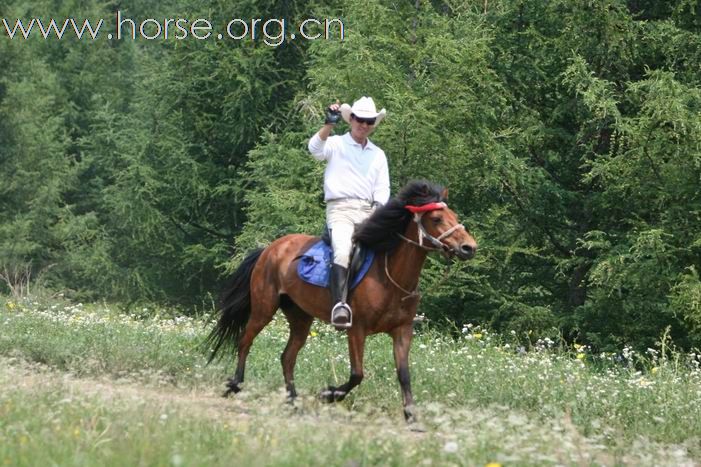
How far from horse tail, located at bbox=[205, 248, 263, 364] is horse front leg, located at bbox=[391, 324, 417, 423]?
7.81ft

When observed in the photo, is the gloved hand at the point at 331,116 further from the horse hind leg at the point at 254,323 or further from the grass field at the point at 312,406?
the grass field at the point at 312,406

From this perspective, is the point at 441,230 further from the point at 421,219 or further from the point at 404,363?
the point at 404,363

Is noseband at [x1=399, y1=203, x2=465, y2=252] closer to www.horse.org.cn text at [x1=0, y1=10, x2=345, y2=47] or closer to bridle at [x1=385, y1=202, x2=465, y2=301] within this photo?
bridle at [x1=385, y1=202, x2=465, y2=301]

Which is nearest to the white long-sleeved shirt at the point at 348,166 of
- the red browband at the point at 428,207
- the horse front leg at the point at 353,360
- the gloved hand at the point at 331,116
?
the gloved hand at the point at 331,116

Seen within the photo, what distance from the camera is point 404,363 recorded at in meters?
10.2

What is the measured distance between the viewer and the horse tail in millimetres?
12352

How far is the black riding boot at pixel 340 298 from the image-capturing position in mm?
10344

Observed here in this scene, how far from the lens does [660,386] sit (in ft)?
35.7

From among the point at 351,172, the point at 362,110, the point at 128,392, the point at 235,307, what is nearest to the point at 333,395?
the point at 128,392

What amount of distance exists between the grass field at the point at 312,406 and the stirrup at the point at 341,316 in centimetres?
69

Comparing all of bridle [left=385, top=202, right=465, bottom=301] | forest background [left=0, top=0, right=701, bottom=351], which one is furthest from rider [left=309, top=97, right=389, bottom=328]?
forest background [left=0, top=0, right=701, bottom=351]

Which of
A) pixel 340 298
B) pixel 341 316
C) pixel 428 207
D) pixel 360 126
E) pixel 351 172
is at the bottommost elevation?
pixel 341 316

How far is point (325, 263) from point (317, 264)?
86 millimetres

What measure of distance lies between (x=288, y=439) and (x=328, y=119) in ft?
13.6
